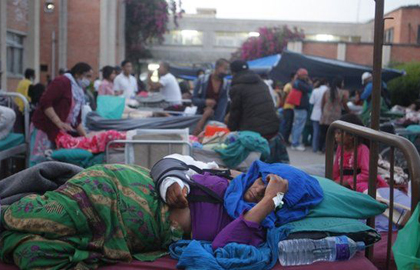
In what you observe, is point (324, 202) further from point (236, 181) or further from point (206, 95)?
point (206, 95)

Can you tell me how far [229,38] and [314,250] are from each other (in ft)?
133

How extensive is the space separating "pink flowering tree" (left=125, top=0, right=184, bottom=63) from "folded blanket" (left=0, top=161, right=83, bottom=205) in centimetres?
2696

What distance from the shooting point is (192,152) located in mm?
6449

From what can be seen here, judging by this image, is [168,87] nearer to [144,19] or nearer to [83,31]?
[83,31]

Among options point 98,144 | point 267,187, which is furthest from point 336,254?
point 98,144

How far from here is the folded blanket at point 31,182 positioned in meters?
3.80

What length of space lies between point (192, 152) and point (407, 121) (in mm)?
6410

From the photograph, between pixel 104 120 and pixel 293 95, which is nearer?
pixel 104 120

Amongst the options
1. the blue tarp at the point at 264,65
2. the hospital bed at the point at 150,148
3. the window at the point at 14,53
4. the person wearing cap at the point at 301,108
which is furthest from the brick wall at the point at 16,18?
the hospital bed at the point at 150,148

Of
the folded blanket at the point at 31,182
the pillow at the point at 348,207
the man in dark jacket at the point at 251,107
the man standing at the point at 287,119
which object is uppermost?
the man in dark jacket at the point at 251,107

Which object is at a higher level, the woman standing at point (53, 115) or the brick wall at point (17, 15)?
the brick wall at point (17, 15)

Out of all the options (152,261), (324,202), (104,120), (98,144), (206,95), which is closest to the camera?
(152,261)

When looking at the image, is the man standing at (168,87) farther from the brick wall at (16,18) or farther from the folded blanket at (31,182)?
the folded blanket at (31,182)

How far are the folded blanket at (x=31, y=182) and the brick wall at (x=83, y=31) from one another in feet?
71.0
